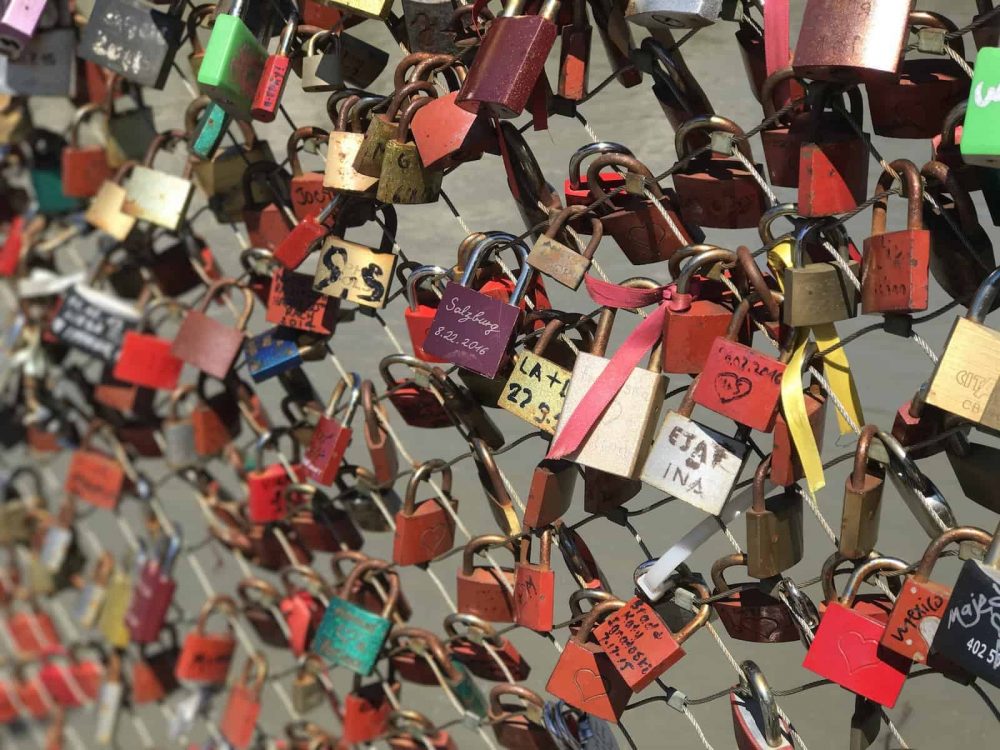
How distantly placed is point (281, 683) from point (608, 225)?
3.41 ft

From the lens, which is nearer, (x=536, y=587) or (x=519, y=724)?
(x=536, y=587)

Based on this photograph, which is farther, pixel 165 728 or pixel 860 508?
pixel 165 728

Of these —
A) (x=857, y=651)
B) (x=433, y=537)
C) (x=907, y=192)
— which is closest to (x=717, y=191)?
(x=907, y=192)

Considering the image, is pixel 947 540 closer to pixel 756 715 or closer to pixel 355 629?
pixel 756 715

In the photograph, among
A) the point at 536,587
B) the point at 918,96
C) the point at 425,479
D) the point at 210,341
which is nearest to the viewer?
the point at 918,96

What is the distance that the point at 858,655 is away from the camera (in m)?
0.89

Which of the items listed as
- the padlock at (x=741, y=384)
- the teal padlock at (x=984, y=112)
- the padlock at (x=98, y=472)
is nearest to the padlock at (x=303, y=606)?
the padlock at (x=98, y=472)

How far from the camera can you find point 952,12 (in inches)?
41.6

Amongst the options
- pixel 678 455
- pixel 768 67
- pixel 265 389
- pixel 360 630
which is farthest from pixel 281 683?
pixel 768 67

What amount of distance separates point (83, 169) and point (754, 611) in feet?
3.58

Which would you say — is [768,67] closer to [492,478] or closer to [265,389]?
[492,478]

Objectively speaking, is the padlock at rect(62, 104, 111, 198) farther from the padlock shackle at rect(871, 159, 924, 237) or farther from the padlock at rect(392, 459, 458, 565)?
the padlock shackle at rect(871, 159, 924, 237)

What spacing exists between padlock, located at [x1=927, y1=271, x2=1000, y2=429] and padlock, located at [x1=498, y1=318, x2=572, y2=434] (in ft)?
1.00

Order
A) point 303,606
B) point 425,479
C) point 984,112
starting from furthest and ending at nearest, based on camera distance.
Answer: point 303,606, point 425,479, point 984,112
